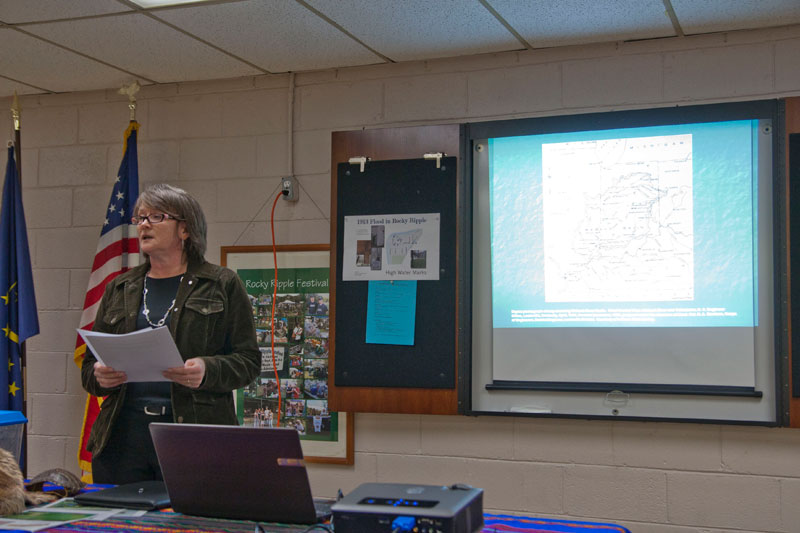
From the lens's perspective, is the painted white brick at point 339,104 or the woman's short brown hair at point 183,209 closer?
the woman's short brown hair at point 183,209

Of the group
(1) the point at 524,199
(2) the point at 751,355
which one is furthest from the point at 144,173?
(2) the point at 751,355

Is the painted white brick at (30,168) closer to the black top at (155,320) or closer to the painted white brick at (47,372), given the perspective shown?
the painted white brick at (47,372)

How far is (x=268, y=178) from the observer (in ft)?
12.9

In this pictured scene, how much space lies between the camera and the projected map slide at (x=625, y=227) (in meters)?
3.15

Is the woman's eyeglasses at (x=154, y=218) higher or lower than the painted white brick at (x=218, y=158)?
lower

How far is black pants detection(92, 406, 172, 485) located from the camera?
7.50 ft

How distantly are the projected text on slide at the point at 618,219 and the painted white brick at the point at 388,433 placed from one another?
82cm

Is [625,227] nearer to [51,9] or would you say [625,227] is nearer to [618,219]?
[618,219]

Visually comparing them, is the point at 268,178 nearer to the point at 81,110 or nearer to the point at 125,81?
the point at 125,81

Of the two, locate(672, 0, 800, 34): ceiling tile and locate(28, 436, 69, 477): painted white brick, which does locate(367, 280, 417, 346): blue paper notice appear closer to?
locate(672, 0, 800, 34): ceiling tile

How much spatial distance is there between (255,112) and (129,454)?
6.89ft

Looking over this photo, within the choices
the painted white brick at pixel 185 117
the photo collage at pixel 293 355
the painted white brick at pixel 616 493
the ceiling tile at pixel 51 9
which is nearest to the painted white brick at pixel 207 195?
the painted white brick at pixel 185 117

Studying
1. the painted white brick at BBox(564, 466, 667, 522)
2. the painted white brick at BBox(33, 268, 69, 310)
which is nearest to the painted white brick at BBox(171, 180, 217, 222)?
the painted white brick at BBox(33, 268, 69, 310)

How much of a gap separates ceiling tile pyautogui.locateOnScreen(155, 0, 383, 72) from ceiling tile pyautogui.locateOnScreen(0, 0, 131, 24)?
0.65 ft
